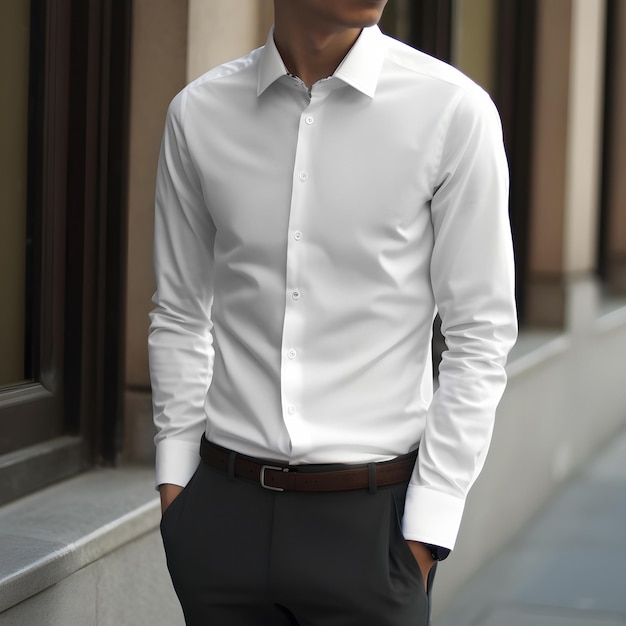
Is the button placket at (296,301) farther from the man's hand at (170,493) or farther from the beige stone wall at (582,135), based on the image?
the beige stone wall at (582,135)

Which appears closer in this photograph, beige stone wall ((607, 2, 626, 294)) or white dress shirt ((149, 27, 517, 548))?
white dress shirt ((149, 27, 517, 548))

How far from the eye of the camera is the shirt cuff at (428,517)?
5.92ft

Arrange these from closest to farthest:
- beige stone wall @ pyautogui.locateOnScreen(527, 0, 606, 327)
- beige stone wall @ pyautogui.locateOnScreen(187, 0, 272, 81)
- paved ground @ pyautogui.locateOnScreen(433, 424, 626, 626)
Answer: beige stone wall @ pyautogui.locateOnScreen(187, 0, 272, 81), paved ground @ pyautogui.locateOnScreen(433, 424, 626, 626), beige stone wall @ pyautogui.locateOnScreen(527, 0, 606, 327)

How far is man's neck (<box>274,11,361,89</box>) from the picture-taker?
1830 millimetres

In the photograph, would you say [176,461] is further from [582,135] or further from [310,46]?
[582,135]

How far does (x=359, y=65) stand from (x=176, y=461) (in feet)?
2.62

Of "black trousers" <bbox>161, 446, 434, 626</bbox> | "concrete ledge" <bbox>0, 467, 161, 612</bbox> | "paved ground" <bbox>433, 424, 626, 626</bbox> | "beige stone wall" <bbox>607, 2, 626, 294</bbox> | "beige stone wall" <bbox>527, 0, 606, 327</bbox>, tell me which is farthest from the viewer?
"beige stone wall" <bbox>607, 2, 626, 294</bbox>

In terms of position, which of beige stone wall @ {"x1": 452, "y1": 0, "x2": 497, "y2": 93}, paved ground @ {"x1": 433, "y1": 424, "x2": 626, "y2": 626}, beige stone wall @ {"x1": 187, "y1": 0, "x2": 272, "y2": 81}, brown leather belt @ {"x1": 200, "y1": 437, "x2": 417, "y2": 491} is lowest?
paved ground @ {"x1": 433, "y1": 424, "x2": 626, "y2": 626}

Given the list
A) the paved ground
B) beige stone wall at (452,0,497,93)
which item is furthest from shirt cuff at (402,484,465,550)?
beige stone wall at (452,0,497,93)

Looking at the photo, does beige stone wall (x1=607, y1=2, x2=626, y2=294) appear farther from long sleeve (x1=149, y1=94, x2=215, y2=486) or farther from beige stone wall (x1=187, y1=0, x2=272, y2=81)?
long sleeve (x1=149, y1=94, x2=215, y2=486)

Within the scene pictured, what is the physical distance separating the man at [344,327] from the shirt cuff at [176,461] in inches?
5.1

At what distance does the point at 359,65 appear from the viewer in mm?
1830

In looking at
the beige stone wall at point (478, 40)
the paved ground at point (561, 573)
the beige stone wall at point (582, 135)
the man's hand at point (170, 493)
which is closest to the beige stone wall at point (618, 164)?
the beige stone wall at point (582, 135)

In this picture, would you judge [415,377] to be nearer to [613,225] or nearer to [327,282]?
[327,282]
